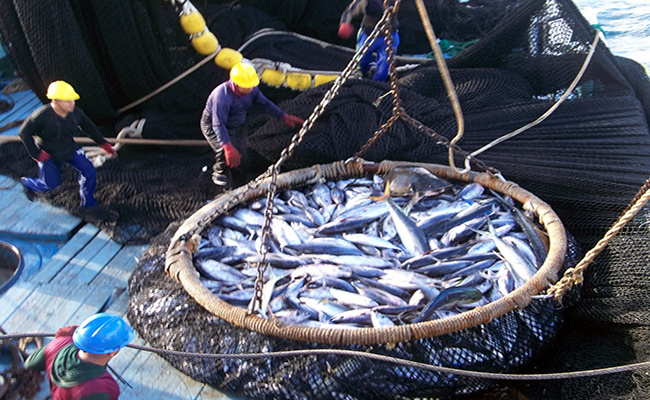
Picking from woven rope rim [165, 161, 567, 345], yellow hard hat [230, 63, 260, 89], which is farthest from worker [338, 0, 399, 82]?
woven rope rim [165, 161, 567, 345]

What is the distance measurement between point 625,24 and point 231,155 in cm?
845

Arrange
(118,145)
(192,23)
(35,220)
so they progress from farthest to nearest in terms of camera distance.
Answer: (192,23), (118,145), (35,220)

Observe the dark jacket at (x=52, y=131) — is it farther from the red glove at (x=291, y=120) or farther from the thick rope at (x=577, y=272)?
the thick rope at (x=577, y=272)

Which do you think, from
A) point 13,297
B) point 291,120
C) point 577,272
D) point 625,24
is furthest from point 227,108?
point 625,24

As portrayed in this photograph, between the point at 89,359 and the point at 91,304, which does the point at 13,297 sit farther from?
the point at 89,359

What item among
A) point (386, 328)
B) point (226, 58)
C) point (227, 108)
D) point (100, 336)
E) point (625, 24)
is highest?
point (226, 58)

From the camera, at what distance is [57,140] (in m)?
4.93

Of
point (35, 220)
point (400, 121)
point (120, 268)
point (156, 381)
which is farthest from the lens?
point (35, 220)

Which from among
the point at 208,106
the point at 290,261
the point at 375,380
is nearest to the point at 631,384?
the point at 375,380

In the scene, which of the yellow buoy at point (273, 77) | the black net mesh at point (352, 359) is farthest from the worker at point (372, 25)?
the black net mesh at point (352, 359)

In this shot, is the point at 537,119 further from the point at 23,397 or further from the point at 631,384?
the point at 23,397

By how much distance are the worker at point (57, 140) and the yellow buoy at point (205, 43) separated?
178 centimetres

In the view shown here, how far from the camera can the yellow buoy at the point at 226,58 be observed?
20.9 ft

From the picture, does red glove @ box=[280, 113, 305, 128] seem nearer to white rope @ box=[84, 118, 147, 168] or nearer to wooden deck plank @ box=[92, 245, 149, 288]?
wooden deck plank @ box=[92, 245, 149, 288]
